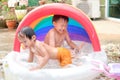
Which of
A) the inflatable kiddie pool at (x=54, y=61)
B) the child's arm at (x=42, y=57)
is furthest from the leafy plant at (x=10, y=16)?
the child's arm at (x=42, y=57)

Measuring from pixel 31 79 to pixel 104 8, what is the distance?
7.86 meters

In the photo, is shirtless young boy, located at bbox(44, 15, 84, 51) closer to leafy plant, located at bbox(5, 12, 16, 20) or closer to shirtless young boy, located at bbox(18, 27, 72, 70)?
shirtless young boy, located at bbox(18, 27, 72, 70)

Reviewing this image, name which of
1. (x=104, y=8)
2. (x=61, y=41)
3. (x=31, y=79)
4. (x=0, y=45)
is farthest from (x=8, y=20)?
(x=31, y=79)

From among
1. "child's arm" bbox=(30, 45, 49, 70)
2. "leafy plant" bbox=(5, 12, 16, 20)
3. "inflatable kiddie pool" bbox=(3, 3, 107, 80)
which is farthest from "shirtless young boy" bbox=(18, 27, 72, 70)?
"leafy plant" bbox=(5, 12, 16, 20)

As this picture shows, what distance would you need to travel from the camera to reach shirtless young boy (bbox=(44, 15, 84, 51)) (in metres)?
3.95

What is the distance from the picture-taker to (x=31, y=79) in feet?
10.8

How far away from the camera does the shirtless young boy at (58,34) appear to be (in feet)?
12.9

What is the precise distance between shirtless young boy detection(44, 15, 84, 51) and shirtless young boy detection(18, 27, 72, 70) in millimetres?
239

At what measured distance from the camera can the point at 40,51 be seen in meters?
3.60

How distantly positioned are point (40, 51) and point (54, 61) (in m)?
0.42

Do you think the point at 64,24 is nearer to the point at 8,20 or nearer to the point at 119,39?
the point at 119,39

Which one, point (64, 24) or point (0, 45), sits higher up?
point (64, 24)

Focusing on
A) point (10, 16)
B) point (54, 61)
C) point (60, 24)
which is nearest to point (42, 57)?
point (54, 61)

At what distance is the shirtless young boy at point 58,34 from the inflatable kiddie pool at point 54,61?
0.09m
